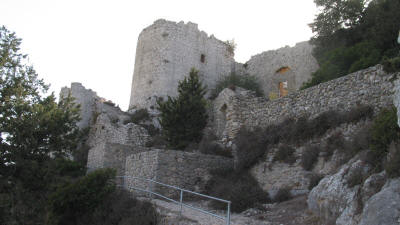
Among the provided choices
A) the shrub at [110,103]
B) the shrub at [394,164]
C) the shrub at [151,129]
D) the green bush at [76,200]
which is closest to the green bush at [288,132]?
the shrub at [394,164]

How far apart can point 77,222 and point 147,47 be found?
630 inches

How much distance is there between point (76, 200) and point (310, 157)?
7.25 metres

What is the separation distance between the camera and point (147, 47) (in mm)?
25500

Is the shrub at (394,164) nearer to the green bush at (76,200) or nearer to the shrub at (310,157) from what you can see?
the shrub at (310,157)

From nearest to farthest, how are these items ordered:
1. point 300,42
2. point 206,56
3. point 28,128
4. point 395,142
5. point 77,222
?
point 395,142
point 77,222
point 28,128
point 300,42
point 206,56

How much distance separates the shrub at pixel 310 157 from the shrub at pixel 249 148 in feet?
6.23

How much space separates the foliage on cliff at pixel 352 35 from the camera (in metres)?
15.4

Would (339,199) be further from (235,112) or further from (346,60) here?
(346,60)

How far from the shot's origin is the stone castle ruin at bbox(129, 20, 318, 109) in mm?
23922

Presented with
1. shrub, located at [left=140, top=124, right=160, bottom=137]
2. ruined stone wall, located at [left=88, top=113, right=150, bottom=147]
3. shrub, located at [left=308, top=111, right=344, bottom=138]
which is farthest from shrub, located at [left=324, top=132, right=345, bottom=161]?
shrub, located at [left=140, top=124, right=160, bottom=137]

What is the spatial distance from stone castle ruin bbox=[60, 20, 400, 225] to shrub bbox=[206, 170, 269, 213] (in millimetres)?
334

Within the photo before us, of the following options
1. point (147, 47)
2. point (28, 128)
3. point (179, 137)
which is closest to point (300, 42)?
point (147, 47)

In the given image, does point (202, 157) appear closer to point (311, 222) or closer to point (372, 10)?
point (311, 222)

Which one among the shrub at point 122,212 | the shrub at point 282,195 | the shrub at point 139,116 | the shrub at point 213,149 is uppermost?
the shrub at point 139,116
